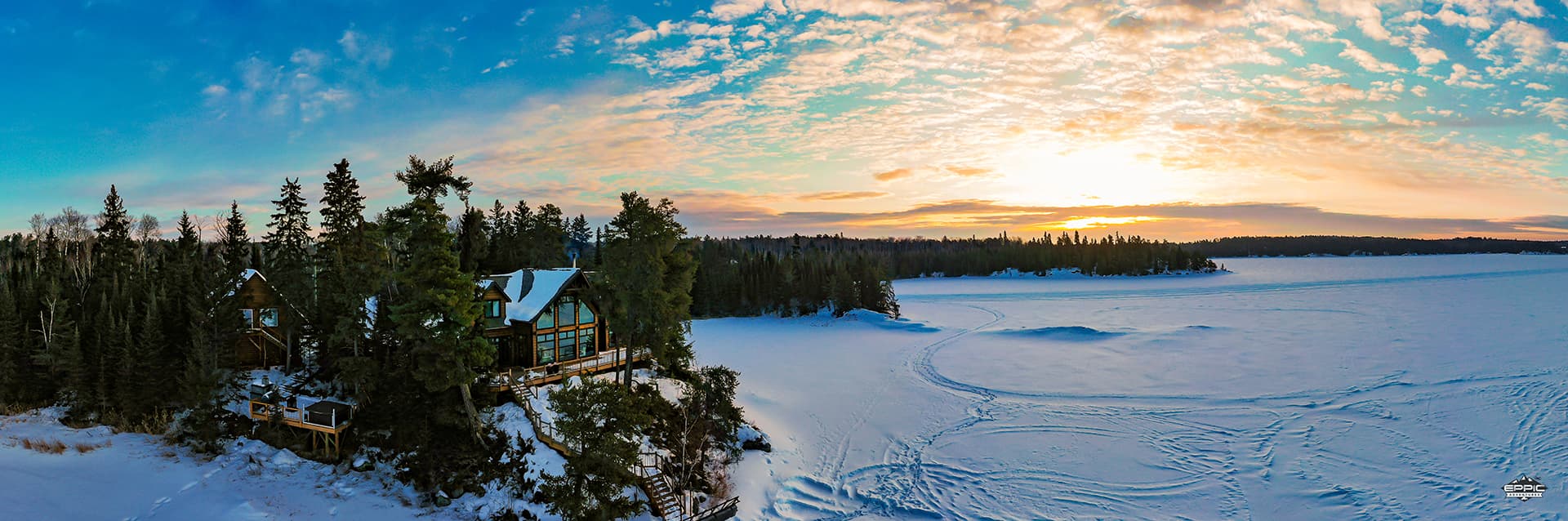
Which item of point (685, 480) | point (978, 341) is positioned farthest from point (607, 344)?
point (978, 341)

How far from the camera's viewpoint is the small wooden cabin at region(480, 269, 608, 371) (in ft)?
103

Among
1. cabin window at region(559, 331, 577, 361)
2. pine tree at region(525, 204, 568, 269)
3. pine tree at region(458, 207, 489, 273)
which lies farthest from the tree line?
pine tree at region(525, 204, 568, 269)

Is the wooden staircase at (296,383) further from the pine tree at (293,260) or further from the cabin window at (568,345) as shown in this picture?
the cabin window at (568,345)

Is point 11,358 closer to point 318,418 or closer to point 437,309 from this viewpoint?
point 318,418

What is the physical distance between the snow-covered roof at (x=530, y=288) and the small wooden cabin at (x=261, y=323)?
9.98m

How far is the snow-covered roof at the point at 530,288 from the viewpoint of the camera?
103 feet

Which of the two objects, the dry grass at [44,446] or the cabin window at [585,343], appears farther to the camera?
the cabin window at [585,343]

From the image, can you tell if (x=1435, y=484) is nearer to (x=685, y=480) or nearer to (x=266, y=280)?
(x=685, y=480)

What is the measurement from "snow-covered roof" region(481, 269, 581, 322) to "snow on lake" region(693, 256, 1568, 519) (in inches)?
422

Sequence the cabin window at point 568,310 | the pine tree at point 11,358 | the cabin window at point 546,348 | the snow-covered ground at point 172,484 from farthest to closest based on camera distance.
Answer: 1. the cabin window at point 568,310
2. the cabin window at point 546,348
3. the pine tree at point 11,358
4. the snow-covered ground at point 172,484

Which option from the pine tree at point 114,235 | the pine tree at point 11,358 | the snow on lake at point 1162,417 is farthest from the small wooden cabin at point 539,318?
the pine tree at point 114,235

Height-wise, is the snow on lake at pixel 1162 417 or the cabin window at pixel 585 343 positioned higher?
the cabin window at pixel 585 343

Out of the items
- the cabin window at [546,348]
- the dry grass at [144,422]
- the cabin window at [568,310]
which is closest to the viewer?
the dry grass at [144,422]

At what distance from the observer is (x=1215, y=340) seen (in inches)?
2051
